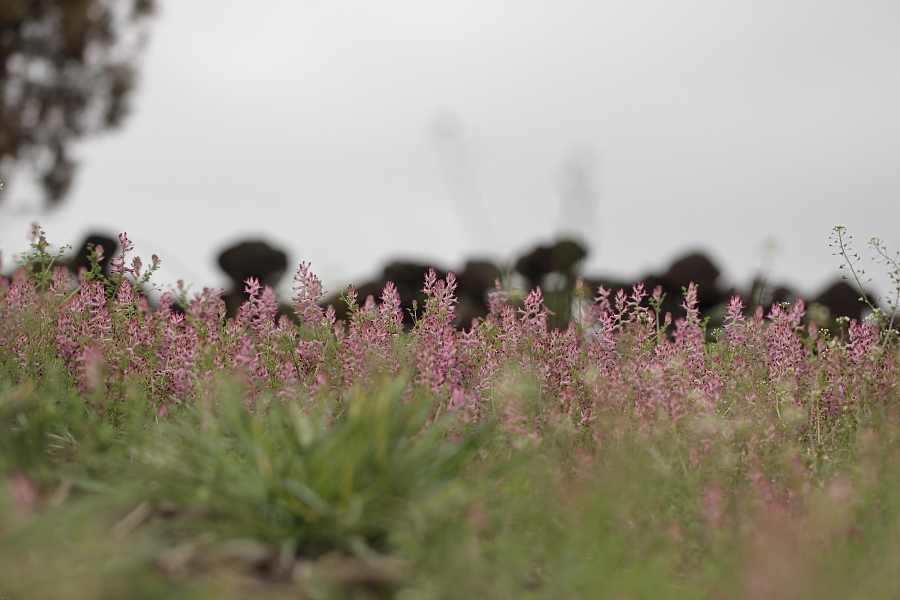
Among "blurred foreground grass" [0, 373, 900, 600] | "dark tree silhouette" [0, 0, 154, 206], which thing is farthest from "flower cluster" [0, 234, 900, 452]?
"dark tree silhouette" [0, 0, 154, 206]

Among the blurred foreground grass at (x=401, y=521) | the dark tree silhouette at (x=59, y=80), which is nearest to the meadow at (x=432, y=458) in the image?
the blurred foreground grass at (x=401, y=521)

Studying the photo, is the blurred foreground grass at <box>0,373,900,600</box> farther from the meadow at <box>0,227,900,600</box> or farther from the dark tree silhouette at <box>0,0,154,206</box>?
the dark tree silhouette at <box>0,0,154,206</box>

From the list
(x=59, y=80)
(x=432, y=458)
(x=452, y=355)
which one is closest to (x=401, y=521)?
(x=432, y=458)

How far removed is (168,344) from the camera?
17.4 ft

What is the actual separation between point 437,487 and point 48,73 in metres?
20.4

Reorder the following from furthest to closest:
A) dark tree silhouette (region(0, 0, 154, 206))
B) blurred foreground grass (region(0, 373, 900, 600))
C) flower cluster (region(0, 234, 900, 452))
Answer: dark tree silhouette (region(0, 0, 154, 206)) → flower cluster (region(0, 234, 900, 452)) → blurred foreground grass (region(0, 373, 900, 600))

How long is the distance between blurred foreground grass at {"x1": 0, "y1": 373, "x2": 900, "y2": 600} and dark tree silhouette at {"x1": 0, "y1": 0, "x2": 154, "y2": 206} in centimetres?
1756

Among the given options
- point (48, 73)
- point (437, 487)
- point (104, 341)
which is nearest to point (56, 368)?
point (104, 341)

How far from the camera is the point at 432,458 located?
137 inches

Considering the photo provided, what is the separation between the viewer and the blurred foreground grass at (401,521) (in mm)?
2680

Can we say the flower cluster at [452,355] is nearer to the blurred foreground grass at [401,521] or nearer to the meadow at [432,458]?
the meadow at [432,458]

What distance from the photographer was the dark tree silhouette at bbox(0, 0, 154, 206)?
61.3 feet

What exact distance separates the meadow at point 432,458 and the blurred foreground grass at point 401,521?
Answer: 0.01 metres

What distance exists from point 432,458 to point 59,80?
20106 millimetres
